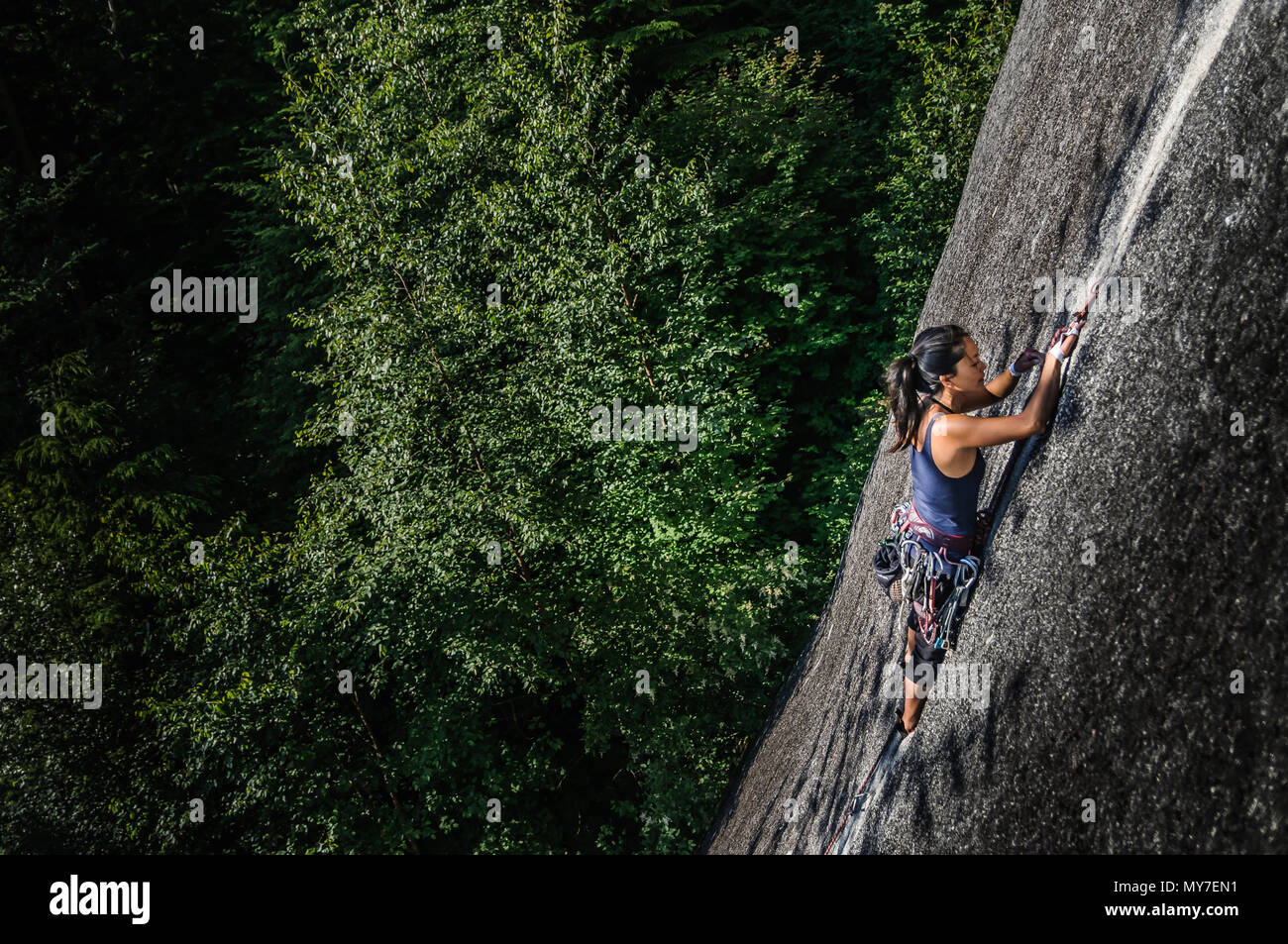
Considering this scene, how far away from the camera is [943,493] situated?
13.4ft

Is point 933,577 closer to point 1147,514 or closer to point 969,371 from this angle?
point 969,371

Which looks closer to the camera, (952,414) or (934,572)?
(952,414)

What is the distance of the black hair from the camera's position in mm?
3934

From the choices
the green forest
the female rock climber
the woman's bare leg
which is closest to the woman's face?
the female rock climber

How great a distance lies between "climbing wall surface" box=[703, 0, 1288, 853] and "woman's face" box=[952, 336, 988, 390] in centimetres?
41

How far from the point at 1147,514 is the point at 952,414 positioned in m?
0.91

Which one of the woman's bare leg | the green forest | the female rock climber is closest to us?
the female rock climber

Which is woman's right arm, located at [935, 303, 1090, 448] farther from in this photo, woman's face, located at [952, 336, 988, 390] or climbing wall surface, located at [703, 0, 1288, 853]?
woman's face, located at [952, 336, 988, 390]

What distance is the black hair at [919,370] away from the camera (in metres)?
3.93

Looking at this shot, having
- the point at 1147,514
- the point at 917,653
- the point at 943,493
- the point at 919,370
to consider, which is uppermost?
the point at 919,370

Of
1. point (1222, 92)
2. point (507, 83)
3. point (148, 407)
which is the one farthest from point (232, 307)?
point (1222, 92)

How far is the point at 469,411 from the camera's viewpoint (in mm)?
11539

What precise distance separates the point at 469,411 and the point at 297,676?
417 centimetres

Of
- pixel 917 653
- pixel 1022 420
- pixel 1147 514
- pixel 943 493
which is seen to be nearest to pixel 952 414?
pixel 1022 420
